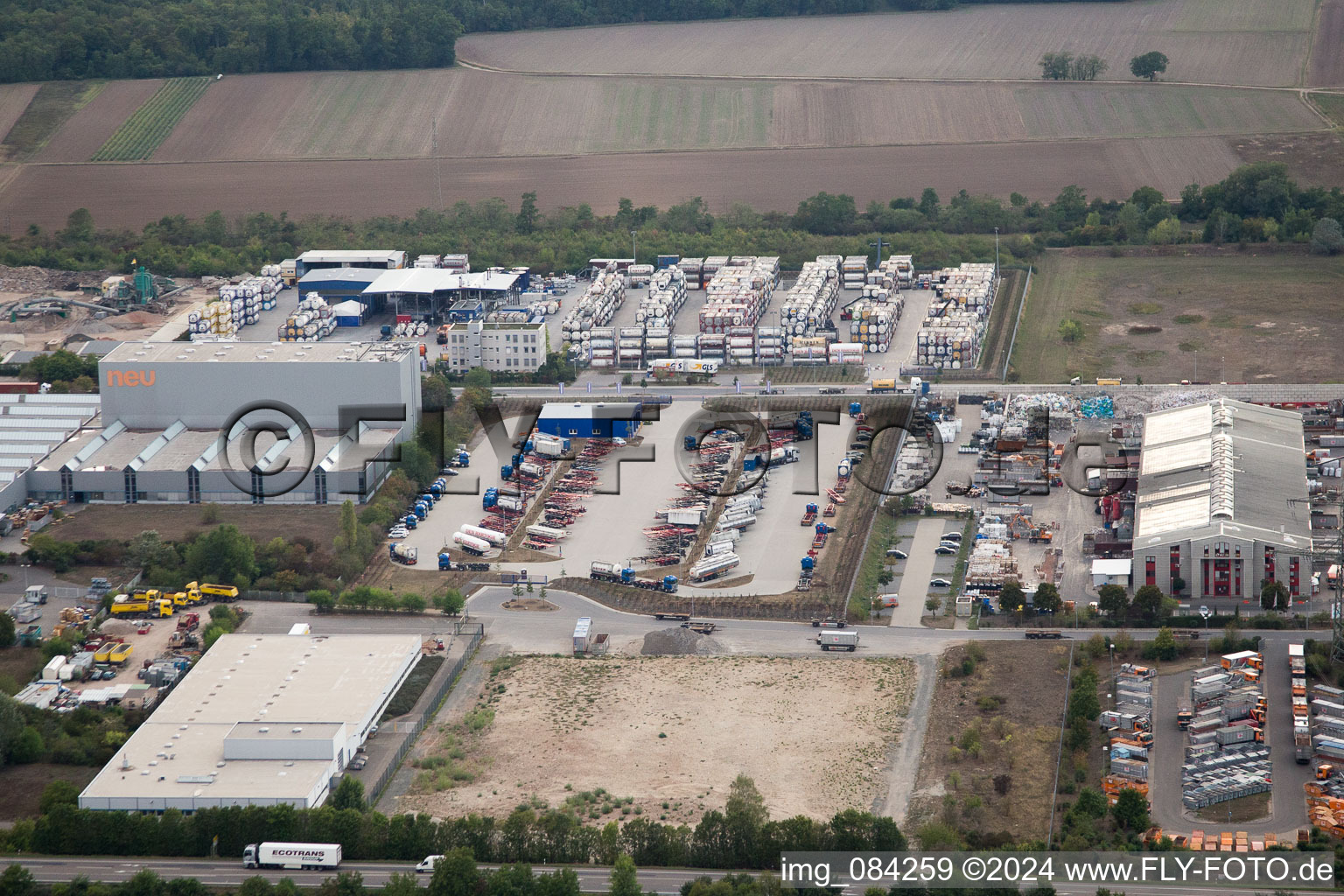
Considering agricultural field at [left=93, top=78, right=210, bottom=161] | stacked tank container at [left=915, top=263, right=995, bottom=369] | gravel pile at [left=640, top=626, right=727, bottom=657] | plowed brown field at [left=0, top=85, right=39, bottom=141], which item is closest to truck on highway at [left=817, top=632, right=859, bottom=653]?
gravel pile at [left=640, top=626, right=727, bottom=657]

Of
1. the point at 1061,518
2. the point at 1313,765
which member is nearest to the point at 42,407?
the point at 1061,518

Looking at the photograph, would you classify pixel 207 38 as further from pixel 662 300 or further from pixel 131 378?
pixel 131 378

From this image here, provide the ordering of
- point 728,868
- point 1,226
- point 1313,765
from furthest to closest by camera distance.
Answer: point 1,226
point 1313,765
point 728,868

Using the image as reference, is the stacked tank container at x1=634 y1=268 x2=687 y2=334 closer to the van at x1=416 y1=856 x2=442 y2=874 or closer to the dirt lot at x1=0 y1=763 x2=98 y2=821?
the dirt lot at x1=0 y1=763 x2=98 y2=821

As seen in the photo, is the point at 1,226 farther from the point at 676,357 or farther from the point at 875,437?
the point at 875,437

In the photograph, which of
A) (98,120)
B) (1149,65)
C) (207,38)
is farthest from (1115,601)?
(207,38)

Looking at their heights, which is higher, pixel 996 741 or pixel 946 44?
pixel 946 44
